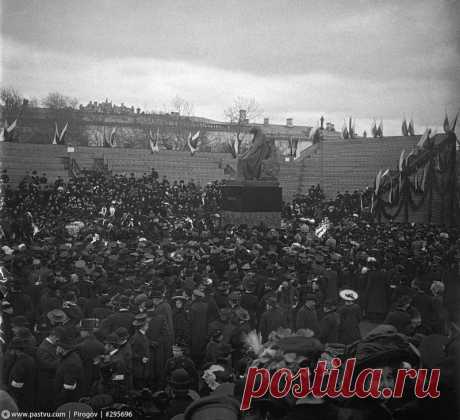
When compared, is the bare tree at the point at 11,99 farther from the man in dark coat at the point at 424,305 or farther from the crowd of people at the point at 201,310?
the man in dark coat at the point at 424,305

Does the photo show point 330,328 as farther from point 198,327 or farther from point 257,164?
point 257,164

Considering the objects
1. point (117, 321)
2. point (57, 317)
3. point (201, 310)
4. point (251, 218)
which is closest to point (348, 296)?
point (201, 310)

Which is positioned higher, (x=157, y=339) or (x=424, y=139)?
(x=424, y=139)

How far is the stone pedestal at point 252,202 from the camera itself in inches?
771

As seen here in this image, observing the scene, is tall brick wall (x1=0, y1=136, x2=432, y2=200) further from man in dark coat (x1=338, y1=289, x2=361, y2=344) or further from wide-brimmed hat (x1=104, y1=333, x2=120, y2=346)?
wide-brimmed hat (x1=104, y1=333, x2=120, y2=346)

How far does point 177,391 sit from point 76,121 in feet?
216

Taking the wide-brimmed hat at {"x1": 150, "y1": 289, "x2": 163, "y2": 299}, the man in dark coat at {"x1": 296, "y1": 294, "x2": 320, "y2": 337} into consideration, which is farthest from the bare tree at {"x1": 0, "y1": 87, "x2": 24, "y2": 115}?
the man in dark coat at {"x1": 296, "y1": 294, "x2": 320, "y2": 337}

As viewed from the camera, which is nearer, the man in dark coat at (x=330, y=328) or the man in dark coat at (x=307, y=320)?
the man in dark coat at (x=330, y=328)

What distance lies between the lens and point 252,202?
1966cm

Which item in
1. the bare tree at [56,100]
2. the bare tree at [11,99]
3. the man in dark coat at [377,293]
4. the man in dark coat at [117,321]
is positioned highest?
the bare tree at [56,100]

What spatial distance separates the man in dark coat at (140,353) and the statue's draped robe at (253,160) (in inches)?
537

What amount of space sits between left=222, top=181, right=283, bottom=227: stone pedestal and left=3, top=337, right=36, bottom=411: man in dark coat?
14.0m

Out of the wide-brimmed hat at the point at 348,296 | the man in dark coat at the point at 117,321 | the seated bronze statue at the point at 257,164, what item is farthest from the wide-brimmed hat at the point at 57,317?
the seated bronze statue at the point at 257,164

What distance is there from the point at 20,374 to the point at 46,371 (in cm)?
34
